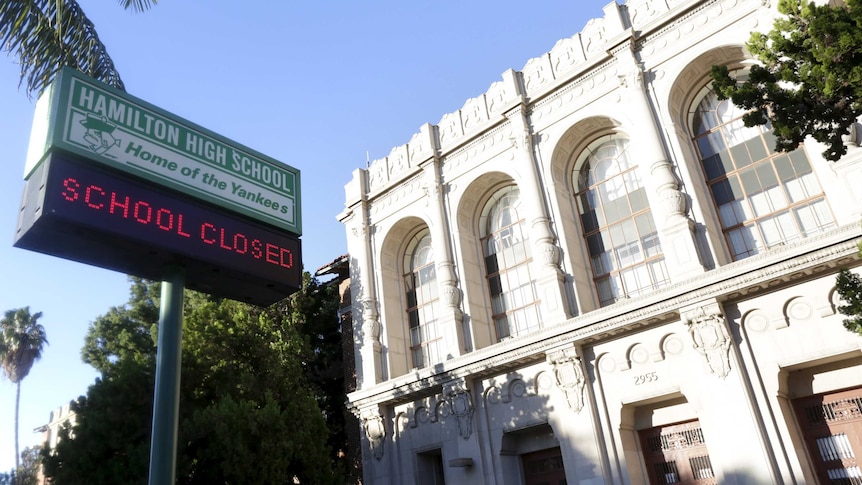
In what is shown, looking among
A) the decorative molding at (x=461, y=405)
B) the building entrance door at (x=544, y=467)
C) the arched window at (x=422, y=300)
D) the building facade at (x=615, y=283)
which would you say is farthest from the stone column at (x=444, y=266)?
the building entrance door at (x=544, y=467)

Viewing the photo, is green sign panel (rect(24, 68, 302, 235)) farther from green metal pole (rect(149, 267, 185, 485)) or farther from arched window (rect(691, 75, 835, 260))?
arched window (rect(691, 75, 835, 260))

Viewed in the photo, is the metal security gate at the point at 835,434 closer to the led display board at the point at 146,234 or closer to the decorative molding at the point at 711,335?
the decorative molding at the point at 711,335

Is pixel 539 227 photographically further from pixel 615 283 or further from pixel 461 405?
pixel 461 405

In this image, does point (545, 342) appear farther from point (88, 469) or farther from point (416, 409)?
point (88, 469)

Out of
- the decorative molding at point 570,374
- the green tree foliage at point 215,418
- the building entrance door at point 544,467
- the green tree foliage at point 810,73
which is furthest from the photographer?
the building entrance door at point 544,467

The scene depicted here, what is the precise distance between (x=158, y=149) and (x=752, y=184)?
12.9 meters

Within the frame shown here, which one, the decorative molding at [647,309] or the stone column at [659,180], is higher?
the stone column at [659,180]

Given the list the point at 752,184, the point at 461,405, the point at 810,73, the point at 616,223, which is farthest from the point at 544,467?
the point at 810,73

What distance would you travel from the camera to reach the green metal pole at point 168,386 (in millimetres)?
7297

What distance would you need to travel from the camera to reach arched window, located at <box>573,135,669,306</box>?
15.7 m

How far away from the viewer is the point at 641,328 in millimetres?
14383

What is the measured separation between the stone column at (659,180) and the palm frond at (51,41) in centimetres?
1211

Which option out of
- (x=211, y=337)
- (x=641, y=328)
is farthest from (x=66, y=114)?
(x=641, y=328)

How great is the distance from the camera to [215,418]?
46.5 feet
